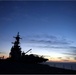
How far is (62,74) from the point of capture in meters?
7.32

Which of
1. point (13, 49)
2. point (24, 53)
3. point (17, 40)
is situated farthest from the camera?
point (17, 40)

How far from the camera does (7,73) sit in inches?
276

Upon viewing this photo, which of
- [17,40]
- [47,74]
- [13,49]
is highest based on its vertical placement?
[17,40]

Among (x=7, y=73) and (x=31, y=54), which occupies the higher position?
(x=31, y=54)

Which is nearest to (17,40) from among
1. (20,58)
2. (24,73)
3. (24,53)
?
(24,53)

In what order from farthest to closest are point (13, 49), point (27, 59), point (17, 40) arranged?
1. point (17, 40)
2. point (13, 49)
3. point (27, 59)

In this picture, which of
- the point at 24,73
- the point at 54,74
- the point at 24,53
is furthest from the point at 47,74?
the point at 24,53

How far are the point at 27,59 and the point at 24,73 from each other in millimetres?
7608

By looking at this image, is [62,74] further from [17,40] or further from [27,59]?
[17,40]

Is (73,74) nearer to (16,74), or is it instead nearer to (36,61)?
(16,74)

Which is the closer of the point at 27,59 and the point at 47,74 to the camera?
the point at 47,74

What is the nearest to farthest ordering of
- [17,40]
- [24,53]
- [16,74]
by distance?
[16,74] → [24,53] → [17,40]

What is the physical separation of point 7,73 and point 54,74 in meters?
2.38

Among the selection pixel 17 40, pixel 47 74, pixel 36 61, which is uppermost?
pixel 17 40
